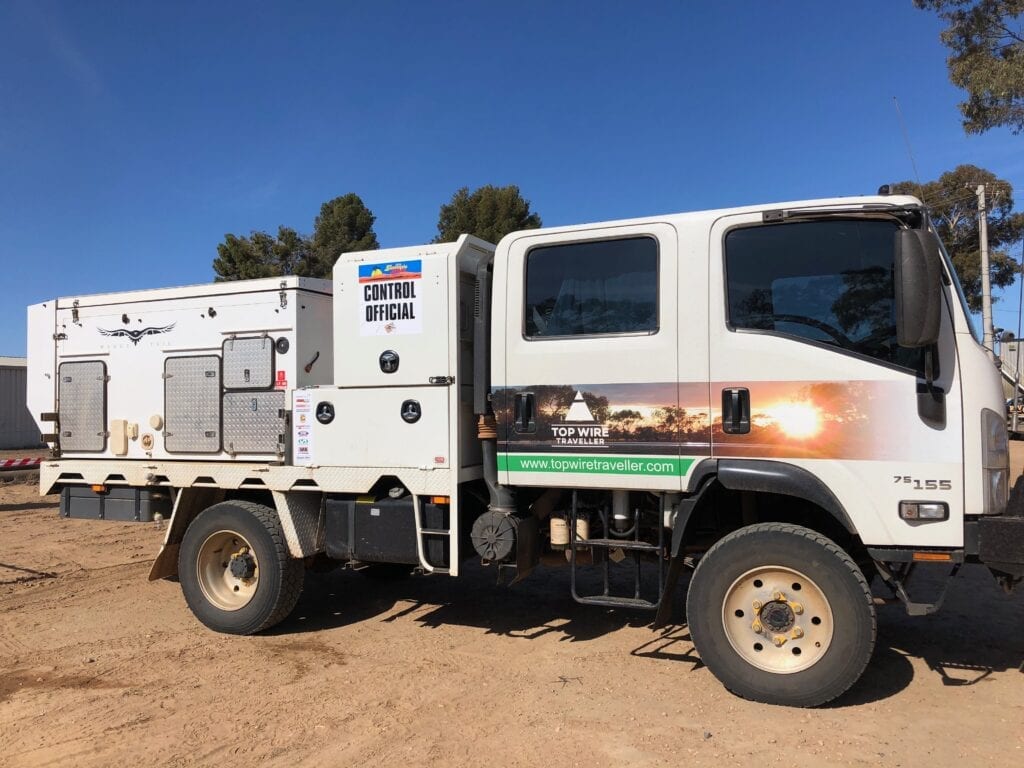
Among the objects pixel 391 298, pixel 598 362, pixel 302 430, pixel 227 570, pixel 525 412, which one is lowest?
pixel 227 570

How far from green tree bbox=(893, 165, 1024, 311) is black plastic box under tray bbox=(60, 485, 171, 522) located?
2235cm

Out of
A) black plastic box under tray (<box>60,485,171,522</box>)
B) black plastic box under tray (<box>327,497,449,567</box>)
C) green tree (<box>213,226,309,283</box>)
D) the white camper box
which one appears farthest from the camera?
green tree (<box>213,226,309,283</box>)

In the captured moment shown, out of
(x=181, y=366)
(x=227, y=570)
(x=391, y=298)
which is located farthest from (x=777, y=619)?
(x=181, y=366)

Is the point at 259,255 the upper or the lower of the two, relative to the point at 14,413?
upper

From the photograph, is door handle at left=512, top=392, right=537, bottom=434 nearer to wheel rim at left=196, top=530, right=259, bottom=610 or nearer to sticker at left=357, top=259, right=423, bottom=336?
sticker at left=357, top=259, right=423, bottom=336

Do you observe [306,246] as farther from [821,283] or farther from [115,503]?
[821,283]

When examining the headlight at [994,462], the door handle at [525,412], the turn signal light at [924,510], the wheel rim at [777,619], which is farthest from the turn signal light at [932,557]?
the door handle at [525,412]

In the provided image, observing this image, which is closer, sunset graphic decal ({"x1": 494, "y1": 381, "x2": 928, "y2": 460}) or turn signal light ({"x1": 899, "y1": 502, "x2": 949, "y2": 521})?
turn signal light ({"x1": 899, "y1": 502, "x2": 949, "y2": 521})

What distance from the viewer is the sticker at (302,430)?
571 centimetres

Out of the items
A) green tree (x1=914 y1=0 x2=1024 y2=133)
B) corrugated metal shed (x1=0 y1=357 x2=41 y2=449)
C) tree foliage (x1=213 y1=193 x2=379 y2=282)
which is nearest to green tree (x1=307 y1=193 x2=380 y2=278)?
tree foliage (x1=213 y1=193 x2=379 y2=282)

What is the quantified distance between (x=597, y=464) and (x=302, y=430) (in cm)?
242

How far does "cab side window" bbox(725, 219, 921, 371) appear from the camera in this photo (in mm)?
4180

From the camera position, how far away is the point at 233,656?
5.39 m

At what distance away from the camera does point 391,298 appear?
5.41 meters
